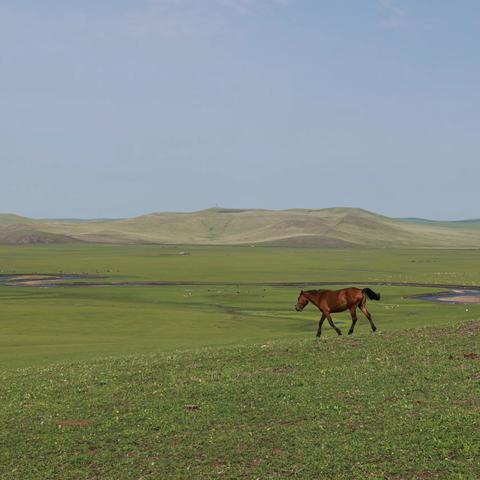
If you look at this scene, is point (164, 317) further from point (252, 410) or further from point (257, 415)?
point (257, 415)

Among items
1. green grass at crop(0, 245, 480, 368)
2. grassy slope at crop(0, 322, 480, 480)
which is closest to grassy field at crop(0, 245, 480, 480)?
A: grassy slope at crop(0, 322, 480, 480)

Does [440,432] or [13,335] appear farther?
[13,335]

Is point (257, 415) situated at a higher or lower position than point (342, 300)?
lower

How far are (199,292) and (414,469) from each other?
68613 mm

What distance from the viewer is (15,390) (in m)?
23.1

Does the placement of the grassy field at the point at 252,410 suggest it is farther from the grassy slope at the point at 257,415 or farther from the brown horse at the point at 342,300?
the brown horse at the point at 342,300

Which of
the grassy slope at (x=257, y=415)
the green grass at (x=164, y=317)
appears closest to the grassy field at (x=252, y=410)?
the grassy slope at (x=257, y=415)

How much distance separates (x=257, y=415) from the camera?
18.5 metres

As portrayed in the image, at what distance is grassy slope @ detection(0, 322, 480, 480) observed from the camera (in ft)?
49.3

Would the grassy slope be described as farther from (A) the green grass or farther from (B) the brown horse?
(A) the green grass

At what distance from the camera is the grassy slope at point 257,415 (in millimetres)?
15016

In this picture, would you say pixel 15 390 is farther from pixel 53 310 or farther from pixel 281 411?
pixel 53 310

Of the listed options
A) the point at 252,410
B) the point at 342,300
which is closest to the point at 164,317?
the point at 342,300

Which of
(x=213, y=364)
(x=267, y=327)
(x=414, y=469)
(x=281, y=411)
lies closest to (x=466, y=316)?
(x=267, y=327)
